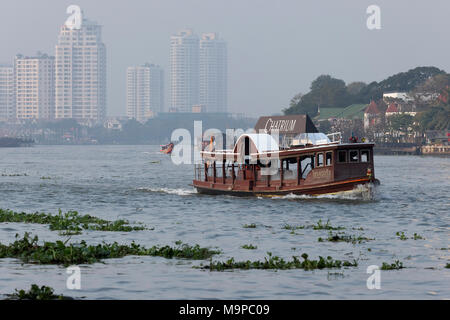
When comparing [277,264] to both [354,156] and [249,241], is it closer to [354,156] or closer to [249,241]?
[249,241]

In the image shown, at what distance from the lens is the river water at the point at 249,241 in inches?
738

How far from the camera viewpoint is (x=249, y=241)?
91.2ft

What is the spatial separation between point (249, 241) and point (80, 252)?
7358mm

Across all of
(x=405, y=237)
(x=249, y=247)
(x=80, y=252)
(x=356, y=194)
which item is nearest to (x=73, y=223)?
(x=249, y=247)

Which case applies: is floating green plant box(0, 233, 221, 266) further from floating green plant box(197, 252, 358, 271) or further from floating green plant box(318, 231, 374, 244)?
floating green plant box(318, 231, 374, 244)

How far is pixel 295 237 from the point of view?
2888 centimetres

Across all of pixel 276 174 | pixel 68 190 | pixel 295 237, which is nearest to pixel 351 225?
pixel 295 237

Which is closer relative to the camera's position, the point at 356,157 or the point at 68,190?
the point at 356,157

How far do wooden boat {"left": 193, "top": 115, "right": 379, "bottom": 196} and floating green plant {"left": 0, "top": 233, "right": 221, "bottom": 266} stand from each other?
19.5 metres

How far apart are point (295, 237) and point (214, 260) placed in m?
6.66

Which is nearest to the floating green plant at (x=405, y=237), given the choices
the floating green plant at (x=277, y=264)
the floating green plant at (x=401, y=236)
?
the floating green plant at (x=401, y=236)

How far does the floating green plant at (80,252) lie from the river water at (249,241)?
0.51 meters

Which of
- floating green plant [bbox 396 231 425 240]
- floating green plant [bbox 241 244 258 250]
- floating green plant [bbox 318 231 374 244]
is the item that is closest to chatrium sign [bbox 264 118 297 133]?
floating green plant [bbox 396 231 425 240]
